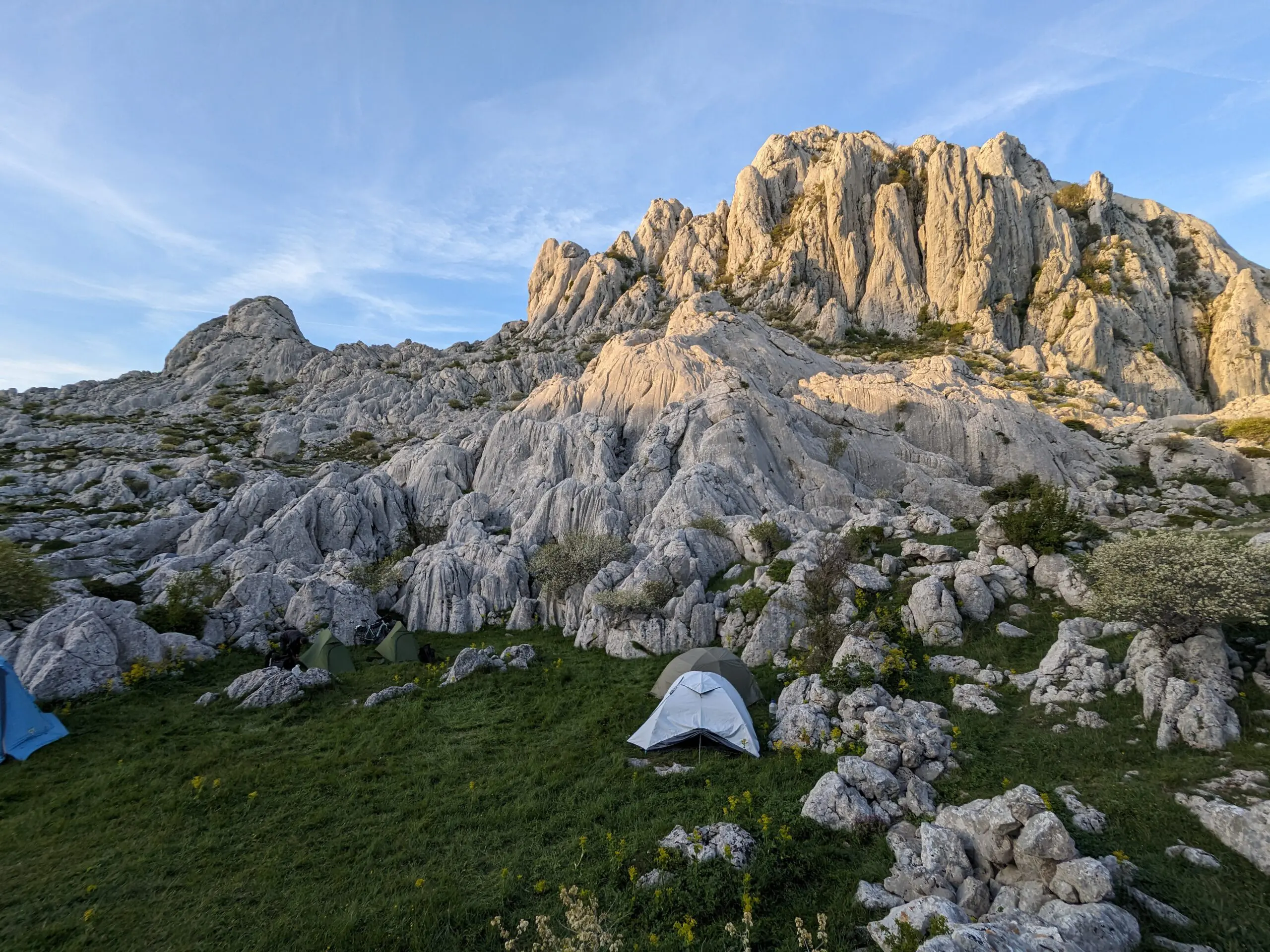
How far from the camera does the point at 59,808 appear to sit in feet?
46.6

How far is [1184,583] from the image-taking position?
13656mm

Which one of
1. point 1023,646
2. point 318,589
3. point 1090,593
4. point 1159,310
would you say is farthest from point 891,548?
point 1159,310

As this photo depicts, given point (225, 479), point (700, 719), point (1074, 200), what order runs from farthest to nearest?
1. point (1074, 200)
2. point (225, 479)
3. point (700, 719)

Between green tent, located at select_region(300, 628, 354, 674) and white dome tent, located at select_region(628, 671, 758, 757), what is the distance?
16734 millimetres

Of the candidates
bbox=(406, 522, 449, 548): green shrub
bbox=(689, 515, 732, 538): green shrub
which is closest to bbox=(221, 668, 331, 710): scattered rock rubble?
bbox=(689, 515, 732, 538): green shrub

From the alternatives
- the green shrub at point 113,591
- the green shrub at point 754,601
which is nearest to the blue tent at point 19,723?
the green shrub at point 113,591

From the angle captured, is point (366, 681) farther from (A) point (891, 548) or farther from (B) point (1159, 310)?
(B) point (1159, 310)

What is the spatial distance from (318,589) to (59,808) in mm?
17165

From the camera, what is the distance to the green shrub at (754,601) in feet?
82.7

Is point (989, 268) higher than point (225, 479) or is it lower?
higher

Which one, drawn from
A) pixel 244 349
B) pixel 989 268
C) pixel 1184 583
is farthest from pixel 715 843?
pixel 244 349

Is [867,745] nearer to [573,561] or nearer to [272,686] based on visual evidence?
[573,561]

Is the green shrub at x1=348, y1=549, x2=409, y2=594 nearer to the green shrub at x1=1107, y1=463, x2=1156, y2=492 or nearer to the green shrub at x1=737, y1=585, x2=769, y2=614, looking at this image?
the green shrub at x1=737, y1=585, x2=769, y2=614

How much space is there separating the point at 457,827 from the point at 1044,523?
26076mm
